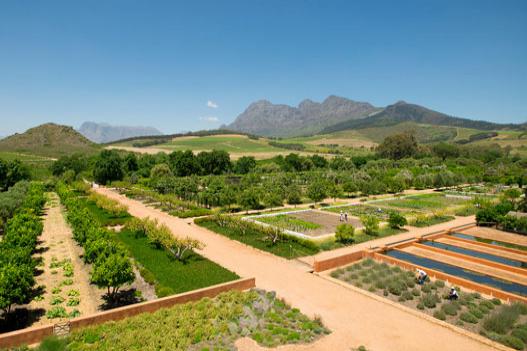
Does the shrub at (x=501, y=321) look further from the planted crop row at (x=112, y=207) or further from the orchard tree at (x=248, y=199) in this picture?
the planted crop row at (x=112, y=207)

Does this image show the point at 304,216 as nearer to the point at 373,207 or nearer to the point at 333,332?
the point at 373,207

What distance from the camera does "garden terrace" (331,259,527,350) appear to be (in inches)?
602

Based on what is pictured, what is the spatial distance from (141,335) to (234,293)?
18.1ft

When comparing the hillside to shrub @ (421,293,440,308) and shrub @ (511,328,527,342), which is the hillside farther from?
shrub @ (511,328,527,342)

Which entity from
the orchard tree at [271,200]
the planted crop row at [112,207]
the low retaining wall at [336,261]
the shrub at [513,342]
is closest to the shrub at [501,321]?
the shrub at [513,342]

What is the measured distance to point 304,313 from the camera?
→ 55.0 feet

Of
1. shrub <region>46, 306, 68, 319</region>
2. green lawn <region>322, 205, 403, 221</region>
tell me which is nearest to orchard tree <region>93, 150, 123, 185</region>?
green lawn <region>322, 205, 403, 221</region>

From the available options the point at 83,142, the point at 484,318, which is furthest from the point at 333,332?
the point at 83,142

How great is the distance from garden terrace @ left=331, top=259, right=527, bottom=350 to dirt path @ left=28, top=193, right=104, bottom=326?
1475 centimetres

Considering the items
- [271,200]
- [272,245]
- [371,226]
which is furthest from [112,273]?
[271,200]

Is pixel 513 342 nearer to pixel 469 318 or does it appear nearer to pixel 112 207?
pixel 469 318

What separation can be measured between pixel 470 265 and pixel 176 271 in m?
21.3

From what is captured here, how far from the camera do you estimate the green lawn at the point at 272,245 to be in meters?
26.2

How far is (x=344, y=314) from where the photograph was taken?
16.7m
